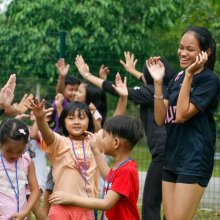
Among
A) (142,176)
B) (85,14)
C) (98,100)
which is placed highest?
(85,14)

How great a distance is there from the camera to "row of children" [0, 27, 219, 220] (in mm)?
5633

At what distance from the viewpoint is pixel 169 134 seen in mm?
6168

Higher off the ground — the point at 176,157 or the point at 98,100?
the point at 98,100

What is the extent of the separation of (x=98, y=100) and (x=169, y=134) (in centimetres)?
261

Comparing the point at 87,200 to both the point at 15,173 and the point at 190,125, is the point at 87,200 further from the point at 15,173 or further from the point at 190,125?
the point at 15,173

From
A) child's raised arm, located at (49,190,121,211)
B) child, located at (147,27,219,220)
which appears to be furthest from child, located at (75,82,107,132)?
child's raised arm, located at (49,190,121,211)

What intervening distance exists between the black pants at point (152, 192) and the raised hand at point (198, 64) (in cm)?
181

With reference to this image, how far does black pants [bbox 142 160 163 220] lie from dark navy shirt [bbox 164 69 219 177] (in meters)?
1.38

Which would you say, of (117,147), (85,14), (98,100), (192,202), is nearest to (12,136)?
(117,147)

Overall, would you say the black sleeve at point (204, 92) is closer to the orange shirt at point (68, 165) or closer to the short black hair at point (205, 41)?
the short black hair at point (205, 41)

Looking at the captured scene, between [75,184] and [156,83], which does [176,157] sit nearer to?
[156,83]

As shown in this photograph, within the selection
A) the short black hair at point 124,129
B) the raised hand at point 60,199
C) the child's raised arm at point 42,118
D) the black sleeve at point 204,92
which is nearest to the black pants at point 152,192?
the child's raised arm at point 42,118

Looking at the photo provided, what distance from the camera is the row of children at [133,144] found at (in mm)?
5633

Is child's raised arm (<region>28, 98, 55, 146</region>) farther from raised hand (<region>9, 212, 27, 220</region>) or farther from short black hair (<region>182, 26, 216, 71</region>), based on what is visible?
short black hair (<region>182, 26, 216, 71</region>)
